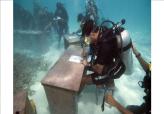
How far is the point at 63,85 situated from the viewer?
6.24 feet

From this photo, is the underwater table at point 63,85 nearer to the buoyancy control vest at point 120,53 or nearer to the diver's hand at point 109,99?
the diver's hand at point 109,99

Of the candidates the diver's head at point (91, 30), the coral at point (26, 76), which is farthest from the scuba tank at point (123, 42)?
the coral at point (26, 76)

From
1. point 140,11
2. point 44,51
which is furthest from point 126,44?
point 140,11

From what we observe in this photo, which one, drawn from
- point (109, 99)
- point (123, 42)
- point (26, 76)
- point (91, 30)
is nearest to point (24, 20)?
point (26, 76)

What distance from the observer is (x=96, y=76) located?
8.99 feet

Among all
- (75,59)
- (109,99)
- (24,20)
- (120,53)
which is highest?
(24,20)

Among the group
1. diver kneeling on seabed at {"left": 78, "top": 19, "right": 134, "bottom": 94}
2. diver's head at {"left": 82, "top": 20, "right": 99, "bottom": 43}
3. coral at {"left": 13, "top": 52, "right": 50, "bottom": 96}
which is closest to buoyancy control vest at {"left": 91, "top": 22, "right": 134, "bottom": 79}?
diver kneeling on seabed at {"left": 78, "top": 19, "right": 134, "bottom": 94}

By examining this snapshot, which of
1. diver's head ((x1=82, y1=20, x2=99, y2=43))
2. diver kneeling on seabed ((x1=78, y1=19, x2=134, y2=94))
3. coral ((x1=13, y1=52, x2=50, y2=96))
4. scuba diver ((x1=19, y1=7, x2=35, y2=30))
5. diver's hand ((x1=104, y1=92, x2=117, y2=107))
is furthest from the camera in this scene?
scuba diver ((x1=19, y1=7, x2=35, y2=30))

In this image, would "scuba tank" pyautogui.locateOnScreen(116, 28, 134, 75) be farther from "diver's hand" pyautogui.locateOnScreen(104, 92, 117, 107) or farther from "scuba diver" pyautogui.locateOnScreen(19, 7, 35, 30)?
"scuba diver" pyautogui.locateOnScreen(19, 7, 35, 30)

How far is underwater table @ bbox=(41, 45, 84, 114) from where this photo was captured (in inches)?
75.7

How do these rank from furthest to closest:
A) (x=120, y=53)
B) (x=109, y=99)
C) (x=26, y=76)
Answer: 1. (x=26, y=76)
2. (x=120, y=53)
3. (x=109, y=99)

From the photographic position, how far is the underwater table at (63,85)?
192cm

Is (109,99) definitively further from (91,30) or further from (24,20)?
(24,20)

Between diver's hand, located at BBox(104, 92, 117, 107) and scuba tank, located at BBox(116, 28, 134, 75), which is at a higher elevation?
scuba tank, located at BBox(116, 28, 134, 75)
